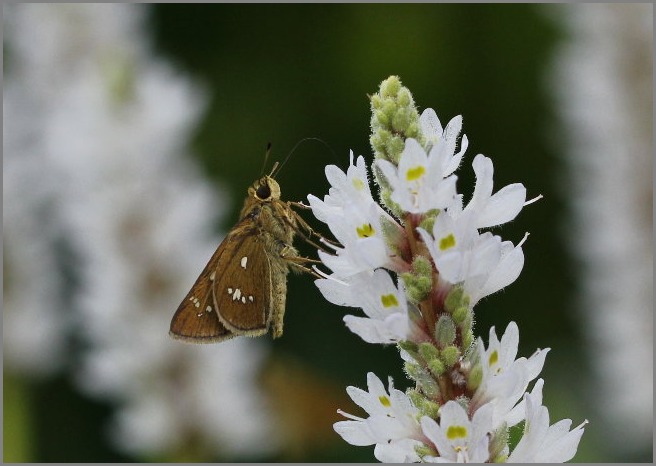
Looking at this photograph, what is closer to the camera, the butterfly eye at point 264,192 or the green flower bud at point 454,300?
the green flower bud at point 454,300

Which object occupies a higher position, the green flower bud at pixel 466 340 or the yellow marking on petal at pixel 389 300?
the yellow marking on petal at pixel 389 300

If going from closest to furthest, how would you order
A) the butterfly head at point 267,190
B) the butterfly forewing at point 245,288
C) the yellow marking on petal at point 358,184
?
the yellow marking on petal at point 358,184, the butterfly forewing at point 245,288, the butterfly head at point 267,190

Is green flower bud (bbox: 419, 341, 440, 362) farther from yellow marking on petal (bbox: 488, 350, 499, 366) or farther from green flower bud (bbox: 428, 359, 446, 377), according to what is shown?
yellow marking on petal (bbox: 488, 350, 499, 366)

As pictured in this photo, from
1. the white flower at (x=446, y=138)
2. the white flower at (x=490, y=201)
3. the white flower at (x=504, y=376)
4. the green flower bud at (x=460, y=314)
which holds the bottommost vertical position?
the white flower at (x=504, y=376)

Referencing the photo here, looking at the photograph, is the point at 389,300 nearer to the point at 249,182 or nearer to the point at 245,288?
the point at 245,288

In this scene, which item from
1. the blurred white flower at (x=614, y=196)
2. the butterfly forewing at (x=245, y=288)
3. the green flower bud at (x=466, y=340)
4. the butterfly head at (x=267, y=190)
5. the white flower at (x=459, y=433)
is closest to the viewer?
the white flower at (x=459, y=433)

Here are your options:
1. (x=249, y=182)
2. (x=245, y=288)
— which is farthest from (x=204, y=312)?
(x=249, y=182)

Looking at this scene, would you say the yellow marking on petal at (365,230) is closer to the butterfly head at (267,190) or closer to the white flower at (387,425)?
the white flower at (387,425)

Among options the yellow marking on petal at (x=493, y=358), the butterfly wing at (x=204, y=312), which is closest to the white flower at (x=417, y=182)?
the yellow marking on petal at (x=493, y=358)
